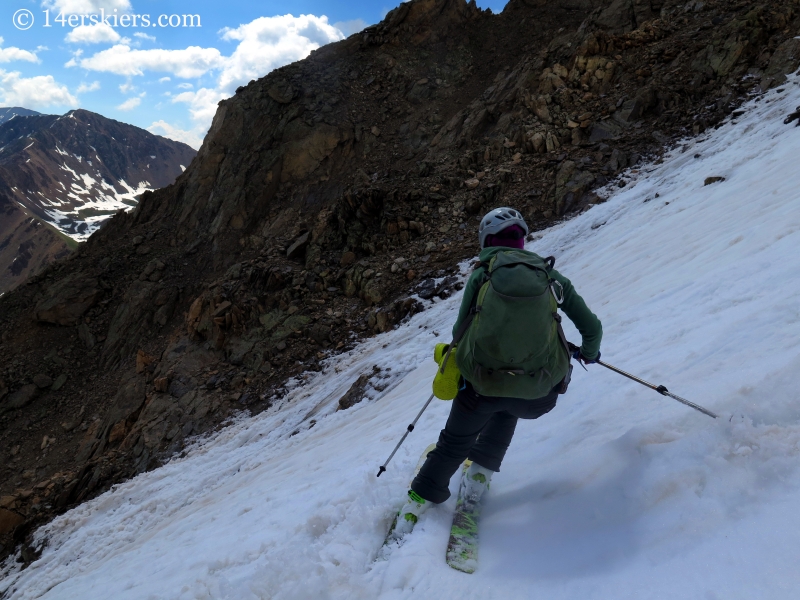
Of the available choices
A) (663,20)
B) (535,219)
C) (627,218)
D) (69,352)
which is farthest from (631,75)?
(69,352)

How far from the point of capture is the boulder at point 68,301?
1984 centimetres

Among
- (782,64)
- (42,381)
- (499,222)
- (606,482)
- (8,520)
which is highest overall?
(499,222)

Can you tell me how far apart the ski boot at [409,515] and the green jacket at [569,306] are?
1.46m

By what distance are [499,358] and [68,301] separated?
2328 centimetres

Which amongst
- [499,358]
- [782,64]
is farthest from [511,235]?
[782,64]

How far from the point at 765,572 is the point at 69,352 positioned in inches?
923

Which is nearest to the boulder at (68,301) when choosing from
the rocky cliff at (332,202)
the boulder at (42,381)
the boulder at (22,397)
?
the rocky cliff at (332,202)

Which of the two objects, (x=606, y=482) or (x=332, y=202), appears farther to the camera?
(x=332, y=202)

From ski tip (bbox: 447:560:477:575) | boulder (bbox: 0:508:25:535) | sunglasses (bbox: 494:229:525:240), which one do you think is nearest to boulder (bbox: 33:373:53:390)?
boulder (bbox: 0:508:25:535)

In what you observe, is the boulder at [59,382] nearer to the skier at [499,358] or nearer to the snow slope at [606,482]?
the snow slope at [606,482]

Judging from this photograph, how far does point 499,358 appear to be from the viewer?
8.88 ft

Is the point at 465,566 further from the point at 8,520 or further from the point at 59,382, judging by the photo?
the point at 59,382

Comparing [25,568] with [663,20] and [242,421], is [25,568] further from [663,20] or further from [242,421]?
[663,20]

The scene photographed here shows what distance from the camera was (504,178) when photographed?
1525 cm
